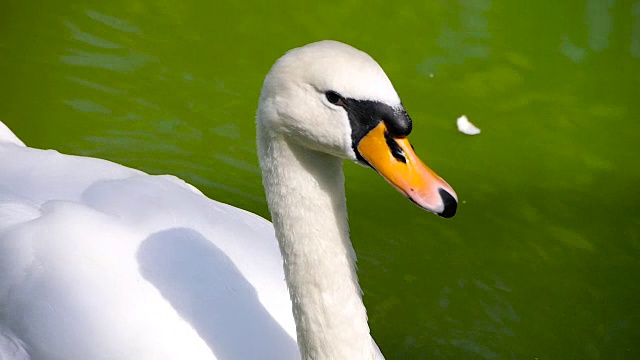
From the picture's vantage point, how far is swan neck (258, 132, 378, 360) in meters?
2.46

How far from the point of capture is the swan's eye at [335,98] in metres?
2.26

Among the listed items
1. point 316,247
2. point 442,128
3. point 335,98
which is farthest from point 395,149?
point 442,128

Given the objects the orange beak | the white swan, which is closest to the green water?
the white swan

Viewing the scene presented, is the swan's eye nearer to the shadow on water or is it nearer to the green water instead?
the shadow on water

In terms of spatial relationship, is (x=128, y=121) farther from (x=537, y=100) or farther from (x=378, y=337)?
(x=537, y=100)

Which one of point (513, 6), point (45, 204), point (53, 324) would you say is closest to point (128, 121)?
point (45, 204)

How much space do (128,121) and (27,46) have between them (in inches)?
34.8

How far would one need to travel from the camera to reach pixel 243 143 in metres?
4.89

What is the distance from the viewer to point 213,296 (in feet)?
9.95

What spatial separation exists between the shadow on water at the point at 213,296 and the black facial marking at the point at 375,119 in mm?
881

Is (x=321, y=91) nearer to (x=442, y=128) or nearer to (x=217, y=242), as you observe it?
(x=217, y=242)

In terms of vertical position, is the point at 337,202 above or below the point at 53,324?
above

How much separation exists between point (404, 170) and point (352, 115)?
163mm

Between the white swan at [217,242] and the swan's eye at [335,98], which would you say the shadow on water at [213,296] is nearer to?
the white swan at [217,242]
